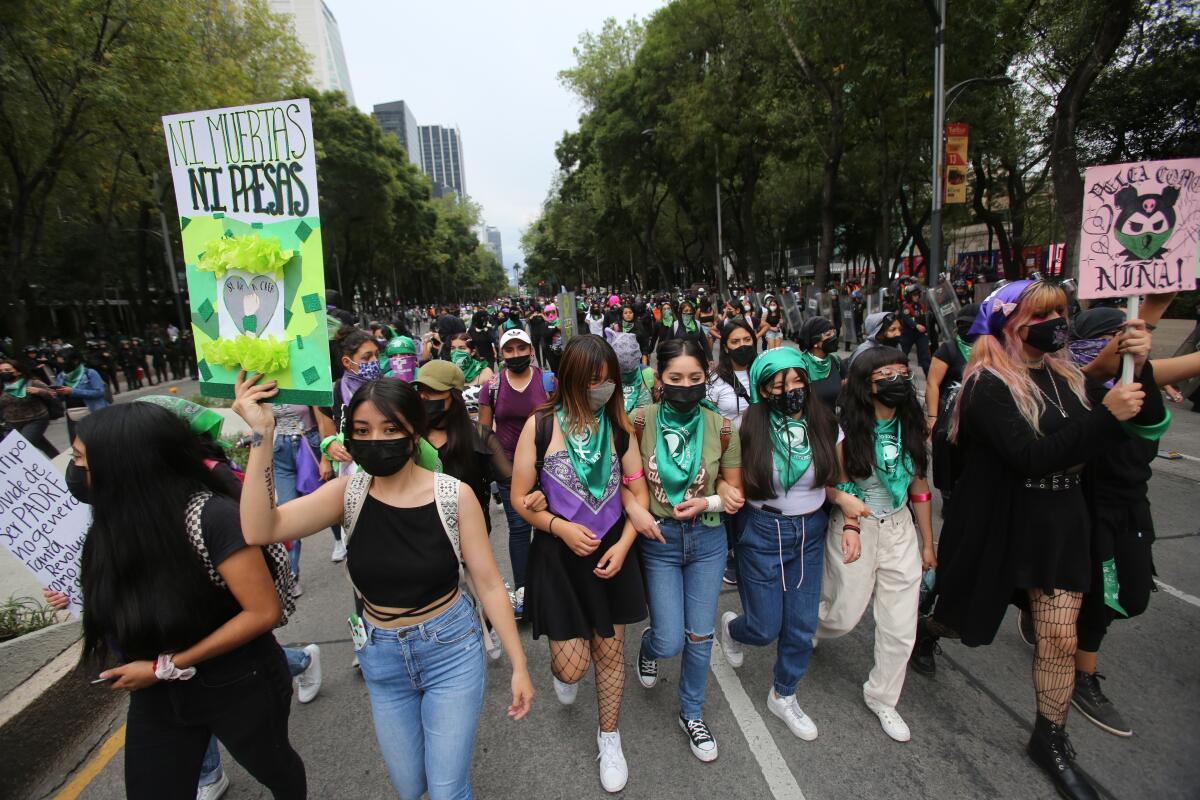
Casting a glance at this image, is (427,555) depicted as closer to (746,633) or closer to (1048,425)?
(746,633)

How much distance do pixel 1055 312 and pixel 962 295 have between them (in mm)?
22520

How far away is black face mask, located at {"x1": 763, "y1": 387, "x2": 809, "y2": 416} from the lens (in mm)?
2756

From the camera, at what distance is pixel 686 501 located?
2551mm

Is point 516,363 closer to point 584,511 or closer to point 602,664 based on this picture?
point 584,511

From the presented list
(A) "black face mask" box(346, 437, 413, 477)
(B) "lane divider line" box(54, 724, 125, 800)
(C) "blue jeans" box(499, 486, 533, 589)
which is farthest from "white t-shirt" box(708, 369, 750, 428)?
(B) "lane divider line" box(54, 724, 125, 800)

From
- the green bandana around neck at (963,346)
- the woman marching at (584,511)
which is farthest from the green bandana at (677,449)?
the green bandana around neck at (963,346)

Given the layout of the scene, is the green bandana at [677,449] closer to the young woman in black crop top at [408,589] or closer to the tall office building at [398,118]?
the young woman in black crop top at [408,589]

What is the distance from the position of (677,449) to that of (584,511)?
0.49 meters

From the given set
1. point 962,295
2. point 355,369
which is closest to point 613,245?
point 962,295

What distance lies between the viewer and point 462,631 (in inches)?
82.1

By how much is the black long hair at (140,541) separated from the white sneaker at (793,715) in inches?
97.8

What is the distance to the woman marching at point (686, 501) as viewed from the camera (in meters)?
2.62

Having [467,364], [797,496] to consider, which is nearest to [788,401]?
[797,496]

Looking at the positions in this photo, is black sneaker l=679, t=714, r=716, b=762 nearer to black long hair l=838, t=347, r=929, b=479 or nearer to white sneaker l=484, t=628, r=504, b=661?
white sneaker l=484, t=628, r=504, b=661
